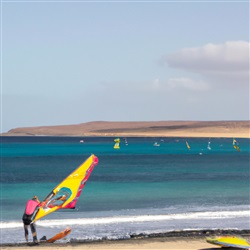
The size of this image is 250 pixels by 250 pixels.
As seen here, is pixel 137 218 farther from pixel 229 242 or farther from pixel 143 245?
pixel 229 242

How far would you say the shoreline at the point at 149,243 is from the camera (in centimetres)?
2030

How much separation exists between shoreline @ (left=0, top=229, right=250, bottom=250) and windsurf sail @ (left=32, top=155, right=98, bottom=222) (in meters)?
2.90

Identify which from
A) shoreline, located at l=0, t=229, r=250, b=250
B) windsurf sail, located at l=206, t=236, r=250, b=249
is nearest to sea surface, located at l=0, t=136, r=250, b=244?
shoreline, located at l=0, t=229, r=250, b=250

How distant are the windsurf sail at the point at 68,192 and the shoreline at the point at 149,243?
290cm

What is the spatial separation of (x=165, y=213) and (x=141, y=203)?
17.7 ft

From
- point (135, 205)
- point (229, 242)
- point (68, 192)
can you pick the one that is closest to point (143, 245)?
point (229, 242)

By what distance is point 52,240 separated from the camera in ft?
72.1

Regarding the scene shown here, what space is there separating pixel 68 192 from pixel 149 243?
494 cm

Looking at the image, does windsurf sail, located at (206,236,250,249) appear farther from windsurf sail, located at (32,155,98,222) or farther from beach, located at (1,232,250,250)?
windsurf sail, located at (32,155,98,222)

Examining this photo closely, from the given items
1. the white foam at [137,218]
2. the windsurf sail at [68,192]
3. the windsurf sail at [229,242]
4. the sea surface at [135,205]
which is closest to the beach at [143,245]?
the windsurf sail at [229,242]

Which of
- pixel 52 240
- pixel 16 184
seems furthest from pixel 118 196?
pixel 52 240

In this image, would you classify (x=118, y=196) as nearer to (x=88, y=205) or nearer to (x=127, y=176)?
(x=88, y=205)

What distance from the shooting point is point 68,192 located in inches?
679

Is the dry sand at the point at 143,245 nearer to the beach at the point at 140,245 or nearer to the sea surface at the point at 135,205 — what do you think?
the beach at the point at 140,245
